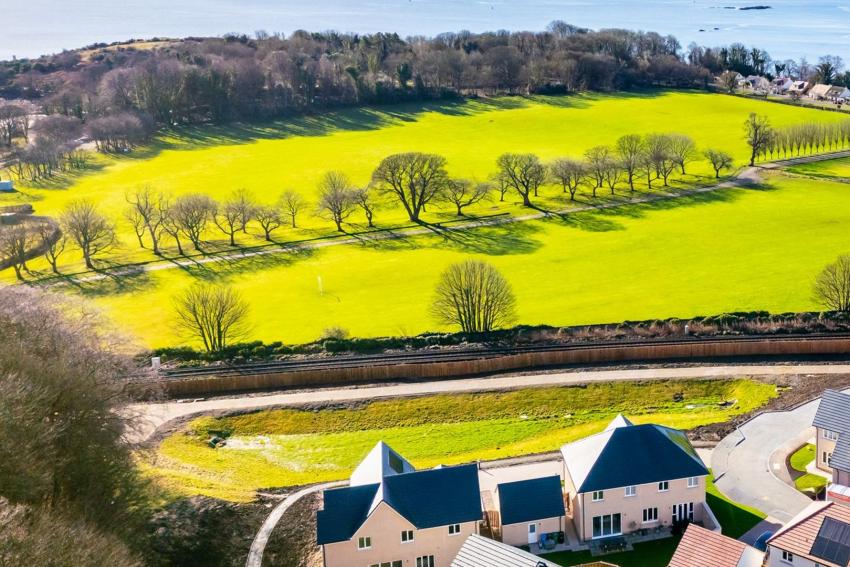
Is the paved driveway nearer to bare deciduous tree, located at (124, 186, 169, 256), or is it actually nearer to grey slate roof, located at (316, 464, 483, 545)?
grey slate roof, located at (316, 464, 483, 545)

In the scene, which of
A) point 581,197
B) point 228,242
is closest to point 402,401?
point 228,242

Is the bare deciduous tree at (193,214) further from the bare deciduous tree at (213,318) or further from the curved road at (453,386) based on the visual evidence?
the curved road at (453,386)

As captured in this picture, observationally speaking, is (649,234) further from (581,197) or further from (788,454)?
(788,454)

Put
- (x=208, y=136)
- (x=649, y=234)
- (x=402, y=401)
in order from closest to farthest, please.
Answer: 1. (x=402, y=401)
2. (x=649, y=234)
3. (x=208, y=136)

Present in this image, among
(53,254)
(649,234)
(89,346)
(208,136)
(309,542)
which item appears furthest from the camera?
(208,136)

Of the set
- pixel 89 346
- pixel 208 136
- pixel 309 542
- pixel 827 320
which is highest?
A: pixel 208 136

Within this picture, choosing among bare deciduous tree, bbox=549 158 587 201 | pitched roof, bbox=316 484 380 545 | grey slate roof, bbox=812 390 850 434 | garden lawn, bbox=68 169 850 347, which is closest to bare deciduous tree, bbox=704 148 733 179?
garden lawn, bbox=68 169 850 347
